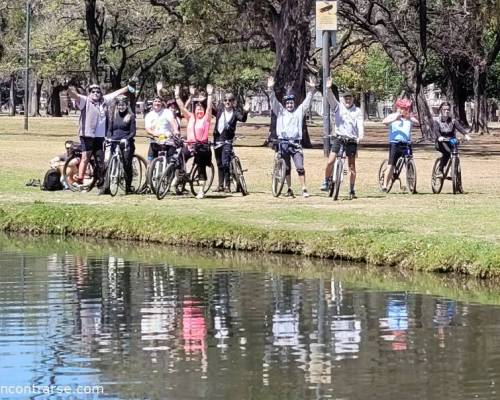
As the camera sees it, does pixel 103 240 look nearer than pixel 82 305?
No

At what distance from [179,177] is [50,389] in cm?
1468

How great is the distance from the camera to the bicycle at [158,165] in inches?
893

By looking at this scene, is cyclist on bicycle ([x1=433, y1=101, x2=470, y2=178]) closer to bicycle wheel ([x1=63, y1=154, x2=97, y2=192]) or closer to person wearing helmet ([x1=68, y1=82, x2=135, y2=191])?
person wearing helmet ([x1=68, y1=82, x2=135, y2=191])

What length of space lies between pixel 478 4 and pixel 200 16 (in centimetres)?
919

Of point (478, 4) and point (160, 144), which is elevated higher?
point (478, 4)

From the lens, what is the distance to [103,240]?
1822 cm

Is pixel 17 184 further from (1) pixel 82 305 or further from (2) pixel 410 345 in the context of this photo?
(2) pixel 410 345

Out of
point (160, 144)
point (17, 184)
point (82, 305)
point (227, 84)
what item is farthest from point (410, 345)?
point (227, 84)

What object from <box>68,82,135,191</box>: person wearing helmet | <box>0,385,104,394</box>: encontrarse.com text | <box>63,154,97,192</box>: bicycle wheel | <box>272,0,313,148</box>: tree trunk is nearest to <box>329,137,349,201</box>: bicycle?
<box>68,82,135,191</box>: person wearing helmet

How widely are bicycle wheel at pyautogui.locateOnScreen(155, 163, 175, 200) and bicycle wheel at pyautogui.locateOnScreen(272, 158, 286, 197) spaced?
6.12ft

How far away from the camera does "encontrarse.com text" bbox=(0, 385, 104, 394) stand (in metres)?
8.49

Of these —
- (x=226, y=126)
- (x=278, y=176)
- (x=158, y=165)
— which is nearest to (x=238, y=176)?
(x=278, y=176)

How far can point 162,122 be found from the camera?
23.0m

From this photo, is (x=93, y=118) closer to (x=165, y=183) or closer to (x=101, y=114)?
(x=101, y=114)
